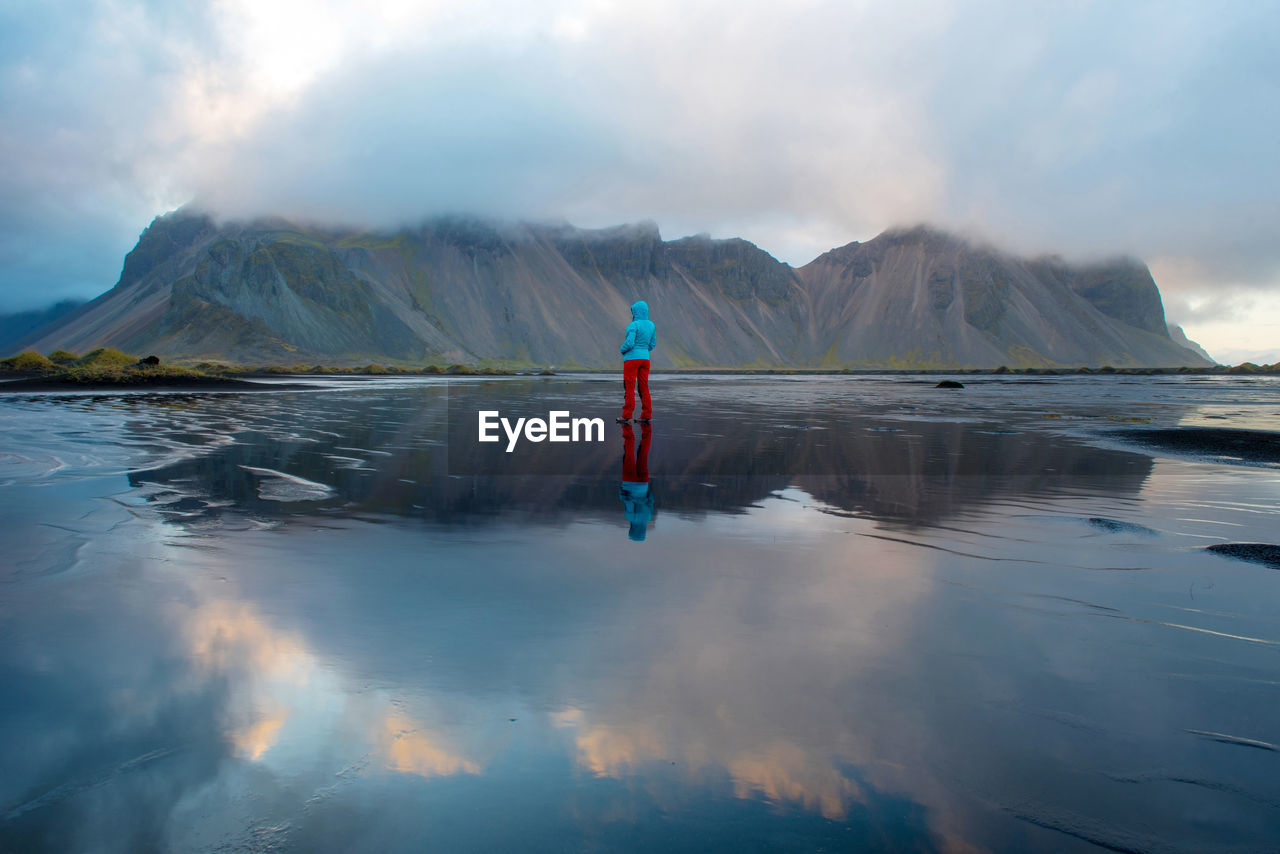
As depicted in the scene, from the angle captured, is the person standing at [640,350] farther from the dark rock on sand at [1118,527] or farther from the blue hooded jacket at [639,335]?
the dark rock on sand at [1118,527]

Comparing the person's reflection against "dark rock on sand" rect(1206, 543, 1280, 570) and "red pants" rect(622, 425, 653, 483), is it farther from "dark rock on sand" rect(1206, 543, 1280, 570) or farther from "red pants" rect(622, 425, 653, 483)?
"dark rock on sand" rect(1206, 543, 1280, 570)

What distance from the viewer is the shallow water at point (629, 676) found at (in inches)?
115

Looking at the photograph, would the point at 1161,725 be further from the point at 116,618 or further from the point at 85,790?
the point at 116,618

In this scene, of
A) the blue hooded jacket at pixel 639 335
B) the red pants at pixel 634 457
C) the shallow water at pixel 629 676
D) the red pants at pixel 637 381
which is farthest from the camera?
the red pants at pixel 637 381

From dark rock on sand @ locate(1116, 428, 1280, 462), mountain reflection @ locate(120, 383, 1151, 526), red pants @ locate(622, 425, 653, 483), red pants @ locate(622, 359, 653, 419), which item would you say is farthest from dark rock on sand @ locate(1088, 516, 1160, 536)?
red pants @ locate(622, 359, 653, 419)

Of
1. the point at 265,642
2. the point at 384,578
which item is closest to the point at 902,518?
the point at 384,578

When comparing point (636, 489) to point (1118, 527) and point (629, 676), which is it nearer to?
point (1118, 527)

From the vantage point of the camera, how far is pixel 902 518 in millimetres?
8758

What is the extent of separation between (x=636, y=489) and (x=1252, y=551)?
675 cm

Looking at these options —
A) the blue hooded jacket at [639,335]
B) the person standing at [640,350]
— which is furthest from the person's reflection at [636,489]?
the blue hooded jacket at [639,335]

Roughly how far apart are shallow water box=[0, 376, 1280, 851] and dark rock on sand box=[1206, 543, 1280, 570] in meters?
0.27

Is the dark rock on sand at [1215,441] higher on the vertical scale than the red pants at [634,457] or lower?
higher

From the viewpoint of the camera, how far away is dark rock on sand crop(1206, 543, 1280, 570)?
6945 mm

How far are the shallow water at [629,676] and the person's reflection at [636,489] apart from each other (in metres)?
0.29
